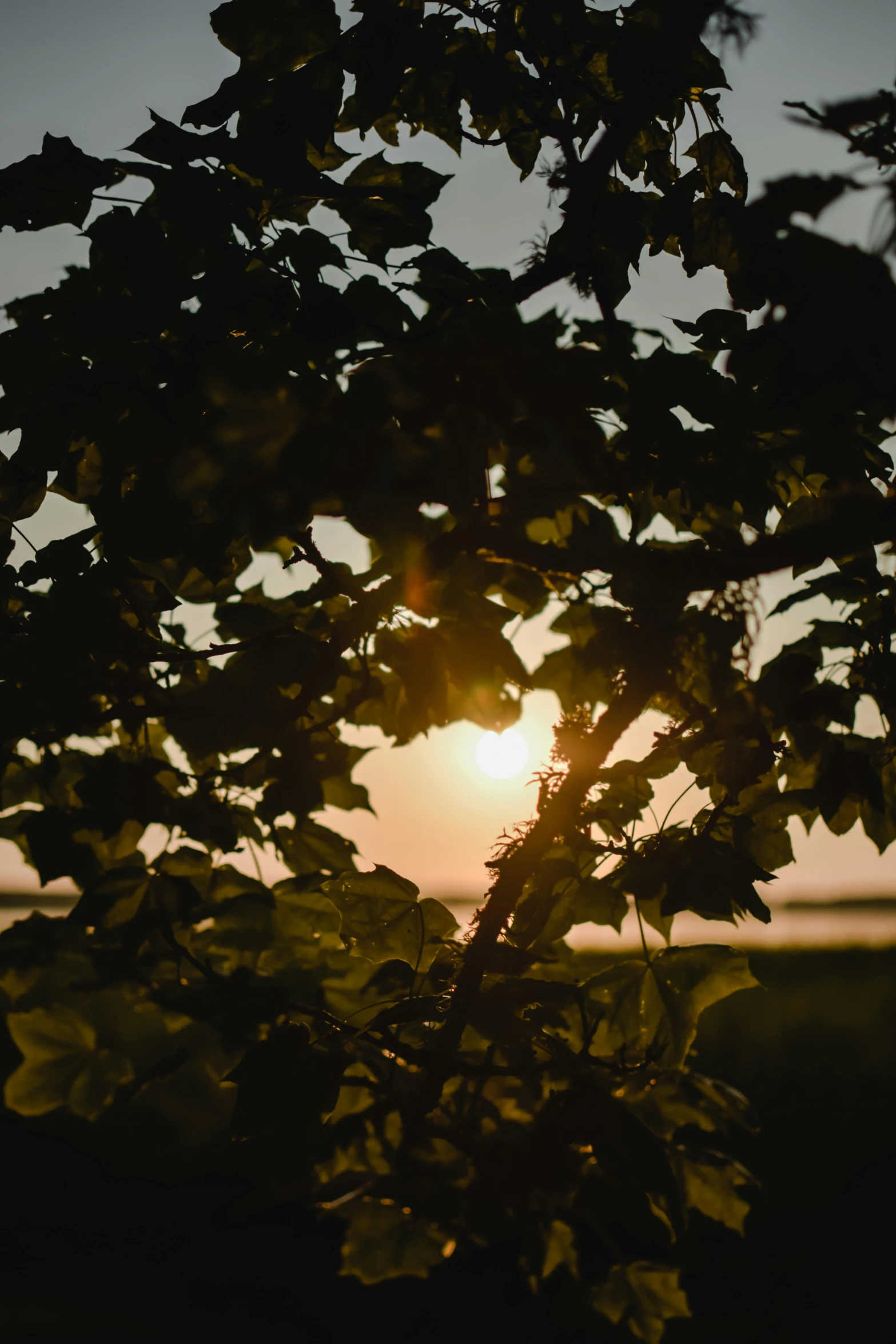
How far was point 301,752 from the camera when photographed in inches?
73.4

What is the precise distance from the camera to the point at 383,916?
171 cm

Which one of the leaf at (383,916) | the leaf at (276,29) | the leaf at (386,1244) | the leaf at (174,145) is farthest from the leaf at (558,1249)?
the leaf at (276,29)

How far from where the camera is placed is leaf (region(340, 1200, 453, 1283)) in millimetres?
1965

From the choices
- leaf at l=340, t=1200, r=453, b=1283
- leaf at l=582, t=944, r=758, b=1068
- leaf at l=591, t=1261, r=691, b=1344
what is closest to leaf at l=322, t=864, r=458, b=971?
leaf at l=582, t=944, r=758, b=1068

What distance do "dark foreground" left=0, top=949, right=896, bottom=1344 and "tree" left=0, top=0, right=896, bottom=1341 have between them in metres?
0.53

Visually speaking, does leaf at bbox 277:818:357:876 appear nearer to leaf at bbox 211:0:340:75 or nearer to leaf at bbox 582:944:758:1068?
leaf at bbox 582:944:758:1068

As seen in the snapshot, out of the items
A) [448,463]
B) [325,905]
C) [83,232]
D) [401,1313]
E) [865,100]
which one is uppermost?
[83,232]

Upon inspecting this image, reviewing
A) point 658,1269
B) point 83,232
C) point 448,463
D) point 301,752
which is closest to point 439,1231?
point 658,1269

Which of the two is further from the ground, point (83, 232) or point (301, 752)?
point (83, 232)

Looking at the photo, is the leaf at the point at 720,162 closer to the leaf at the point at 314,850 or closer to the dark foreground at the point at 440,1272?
the leaf at the point at 314,850

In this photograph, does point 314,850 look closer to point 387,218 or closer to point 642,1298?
point 642,1298

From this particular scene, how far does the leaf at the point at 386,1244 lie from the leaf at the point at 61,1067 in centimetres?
60

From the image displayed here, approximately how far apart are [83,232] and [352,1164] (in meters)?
1.86

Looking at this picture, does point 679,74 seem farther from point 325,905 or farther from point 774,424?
point 325,905
